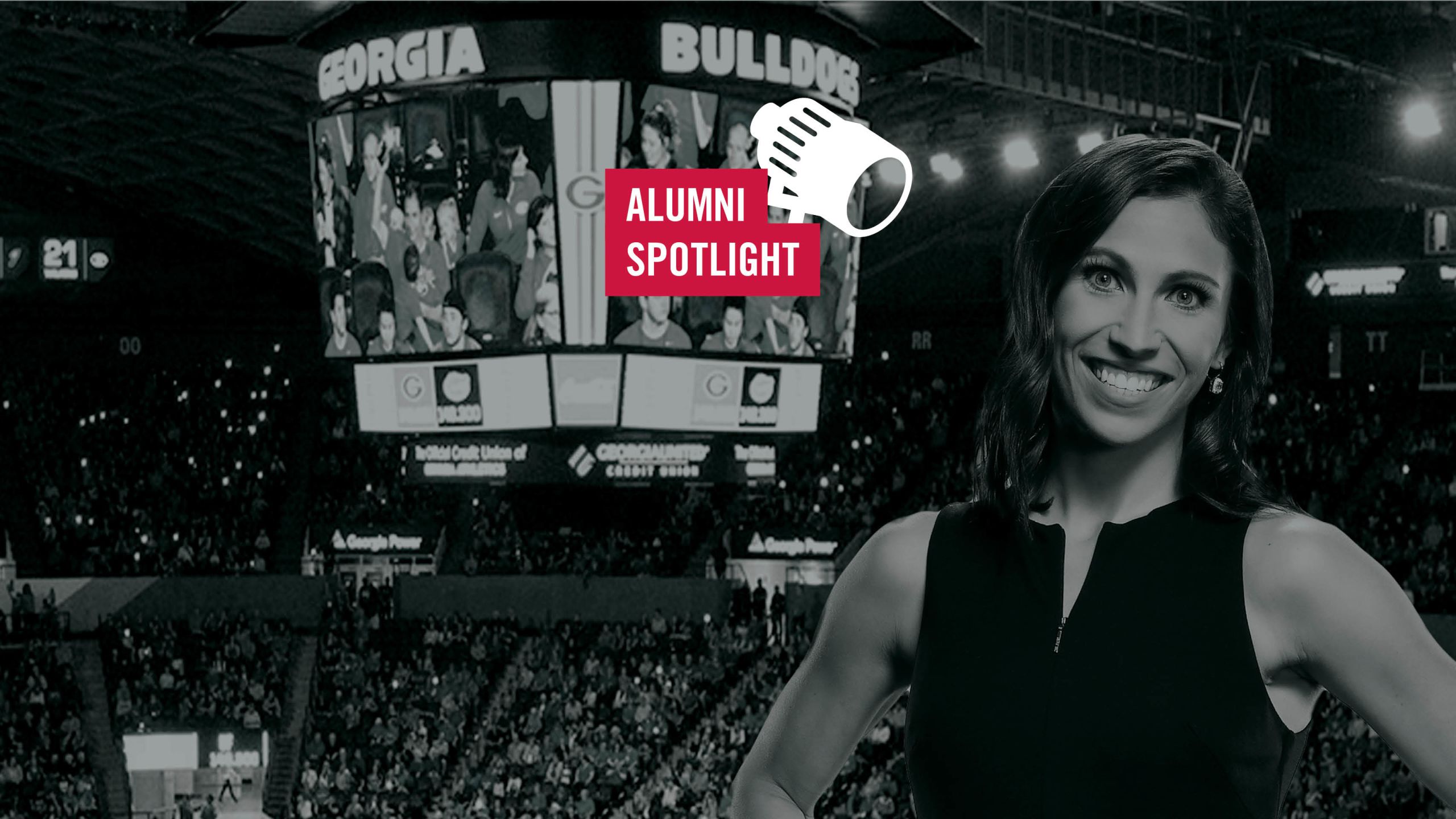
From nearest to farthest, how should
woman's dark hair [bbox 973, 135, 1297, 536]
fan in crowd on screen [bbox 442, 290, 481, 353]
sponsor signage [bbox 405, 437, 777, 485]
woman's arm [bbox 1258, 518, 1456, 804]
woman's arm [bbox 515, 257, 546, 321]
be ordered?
woman's arm [bbox 1258, 518, 1456, 804] < woman's dark hair [bbox 973, 135, 1297, 536] < woman's arm [bbox 515, 257, 546, 321] < fan in crowd on screen [bbox 442, 290, 481, 353] < sponsor signage [bbox 405, 437, 777, 485]

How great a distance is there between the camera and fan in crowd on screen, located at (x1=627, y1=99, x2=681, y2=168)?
20.2 metres

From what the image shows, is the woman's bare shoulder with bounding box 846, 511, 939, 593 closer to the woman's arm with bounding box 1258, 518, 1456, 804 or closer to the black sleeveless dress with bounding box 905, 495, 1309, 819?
the black sleeveless dress with bounding box 905, 495, 1309, 819

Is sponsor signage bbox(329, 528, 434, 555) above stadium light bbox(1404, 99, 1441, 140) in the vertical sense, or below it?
below

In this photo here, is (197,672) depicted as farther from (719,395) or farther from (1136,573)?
(1136,573)

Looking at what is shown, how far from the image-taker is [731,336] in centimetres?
2094

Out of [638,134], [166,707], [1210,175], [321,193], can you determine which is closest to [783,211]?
[638,134]

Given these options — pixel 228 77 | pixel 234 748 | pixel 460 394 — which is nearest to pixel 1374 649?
pixel 460 394

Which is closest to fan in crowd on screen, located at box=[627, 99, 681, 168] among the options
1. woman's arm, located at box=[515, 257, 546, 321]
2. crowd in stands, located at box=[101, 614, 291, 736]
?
woman's arm, located at box=[515, 257, 546, 321]

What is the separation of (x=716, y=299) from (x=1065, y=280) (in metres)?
18.6

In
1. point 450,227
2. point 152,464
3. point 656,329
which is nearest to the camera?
point 450,227

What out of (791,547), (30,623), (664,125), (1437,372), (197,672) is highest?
(664,125)

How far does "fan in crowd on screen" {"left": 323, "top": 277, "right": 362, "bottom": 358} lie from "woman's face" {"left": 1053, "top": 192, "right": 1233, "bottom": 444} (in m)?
19.9

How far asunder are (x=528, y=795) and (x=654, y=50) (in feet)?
35.2

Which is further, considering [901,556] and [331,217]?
[331,217]
